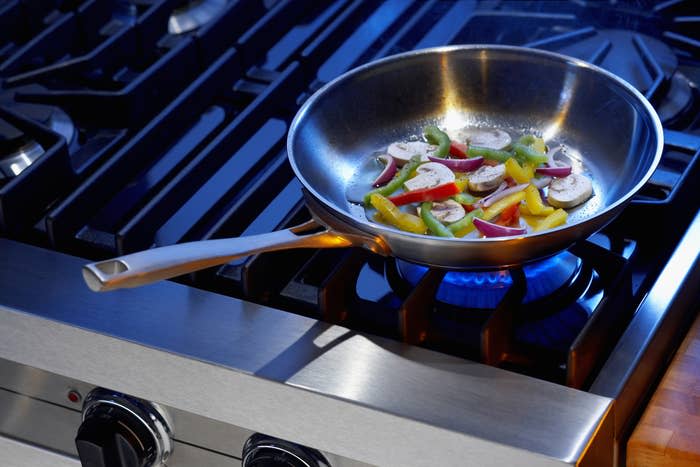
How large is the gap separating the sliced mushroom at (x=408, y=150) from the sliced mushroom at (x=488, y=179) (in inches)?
1.9

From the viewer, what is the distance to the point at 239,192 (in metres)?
0.84

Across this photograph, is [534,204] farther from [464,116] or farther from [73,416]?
[73,416]

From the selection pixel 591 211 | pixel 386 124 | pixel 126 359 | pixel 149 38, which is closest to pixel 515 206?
pixel 591 211

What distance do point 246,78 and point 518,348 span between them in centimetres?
43

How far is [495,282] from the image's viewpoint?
729 mm

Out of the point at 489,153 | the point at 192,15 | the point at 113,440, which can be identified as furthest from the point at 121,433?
the point at 192,15

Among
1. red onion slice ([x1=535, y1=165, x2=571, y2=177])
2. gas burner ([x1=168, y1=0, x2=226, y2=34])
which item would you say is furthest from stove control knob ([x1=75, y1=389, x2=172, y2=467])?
gas burner ([x1=168, y1=0, x2=226, y2=34])

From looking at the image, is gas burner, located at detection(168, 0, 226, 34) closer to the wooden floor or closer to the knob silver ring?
the knob silver ring

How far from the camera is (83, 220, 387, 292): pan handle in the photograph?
59cm

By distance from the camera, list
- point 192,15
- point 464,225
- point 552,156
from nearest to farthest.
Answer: point 464,225, point 552,156, point 192,15

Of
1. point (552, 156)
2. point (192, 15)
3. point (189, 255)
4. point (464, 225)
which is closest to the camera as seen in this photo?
→ point (189, 255)

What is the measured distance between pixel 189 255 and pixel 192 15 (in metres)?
0.52

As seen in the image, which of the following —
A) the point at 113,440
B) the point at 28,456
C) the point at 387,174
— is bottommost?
the point at 28,456

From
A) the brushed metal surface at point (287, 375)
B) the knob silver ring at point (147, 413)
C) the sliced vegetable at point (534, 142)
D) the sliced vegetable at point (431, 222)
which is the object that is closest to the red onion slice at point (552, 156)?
the sliced vegetable at point (534, 142)
